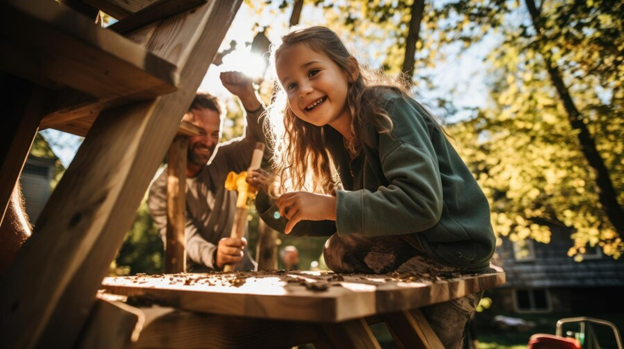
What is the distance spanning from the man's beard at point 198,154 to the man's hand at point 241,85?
70cm

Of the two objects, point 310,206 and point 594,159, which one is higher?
point 594,159

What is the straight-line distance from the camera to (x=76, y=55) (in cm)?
90

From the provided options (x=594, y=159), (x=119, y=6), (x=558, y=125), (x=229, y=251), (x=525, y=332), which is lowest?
(x=525, y=332)

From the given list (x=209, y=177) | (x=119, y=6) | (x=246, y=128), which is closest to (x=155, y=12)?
(x=119, y=6)

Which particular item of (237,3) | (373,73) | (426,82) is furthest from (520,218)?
(237,3)

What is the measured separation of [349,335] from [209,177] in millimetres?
3360

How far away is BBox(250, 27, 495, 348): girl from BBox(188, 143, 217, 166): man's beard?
1.76 m

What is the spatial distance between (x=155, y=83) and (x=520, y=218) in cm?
901

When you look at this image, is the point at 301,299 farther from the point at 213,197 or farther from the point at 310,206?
the point at 213,197

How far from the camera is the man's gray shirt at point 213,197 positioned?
12.7ft

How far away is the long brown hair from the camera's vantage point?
1886mm

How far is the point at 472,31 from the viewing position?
22.4 feet

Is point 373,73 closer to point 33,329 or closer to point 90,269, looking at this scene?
point 90,269

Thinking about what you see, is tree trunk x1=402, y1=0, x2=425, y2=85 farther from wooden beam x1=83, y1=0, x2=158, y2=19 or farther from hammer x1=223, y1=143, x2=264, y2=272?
wooden beam x1=83, y1=0, x2=158, y2=19
